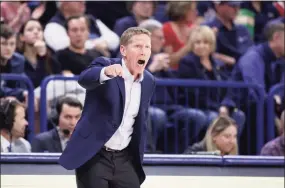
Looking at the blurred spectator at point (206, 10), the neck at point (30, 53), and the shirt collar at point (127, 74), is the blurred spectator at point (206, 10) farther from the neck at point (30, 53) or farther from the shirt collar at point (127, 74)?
the shirt collar at point (127, 74)

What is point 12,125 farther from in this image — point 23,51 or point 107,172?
point 107,172

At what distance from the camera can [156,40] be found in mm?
9477

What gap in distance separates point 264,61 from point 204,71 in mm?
748

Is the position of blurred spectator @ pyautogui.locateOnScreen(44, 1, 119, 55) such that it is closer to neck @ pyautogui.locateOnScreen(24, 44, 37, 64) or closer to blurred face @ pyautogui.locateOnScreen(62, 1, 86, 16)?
blurred face @ pyautogui.locateOnScreen(62, 1, 86, 16)

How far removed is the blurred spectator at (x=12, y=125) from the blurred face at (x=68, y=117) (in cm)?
36

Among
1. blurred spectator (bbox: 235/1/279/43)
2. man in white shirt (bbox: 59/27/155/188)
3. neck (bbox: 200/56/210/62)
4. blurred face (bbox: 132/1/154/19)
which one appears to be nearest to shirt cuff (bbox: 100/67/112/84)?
man in white shirt (bbox: 59/27/155/188)

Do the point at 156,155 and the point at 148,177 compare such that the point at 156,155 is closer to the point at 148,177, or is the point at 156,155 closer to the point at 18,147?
the point at 148,177

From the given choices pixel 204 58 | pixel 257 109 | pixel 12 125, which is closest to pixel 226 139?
pixel 257 109

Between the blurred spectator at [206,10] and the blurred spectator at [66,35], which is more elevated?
the blurred spectator at [206,10]

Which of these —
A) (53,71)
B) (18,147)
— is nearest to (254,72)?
(53,71)

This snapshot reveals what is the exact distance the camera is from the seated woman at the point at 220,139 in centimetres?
829

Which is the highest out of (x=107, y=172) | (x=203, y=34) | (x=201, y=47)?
(x=203, y=34)

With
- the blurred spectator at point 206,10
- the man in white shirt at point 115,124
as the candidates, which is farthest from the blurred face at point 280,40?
the man in white shirt at point 115,124

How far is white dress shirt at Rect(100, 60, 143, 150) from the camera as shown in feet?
17.3
